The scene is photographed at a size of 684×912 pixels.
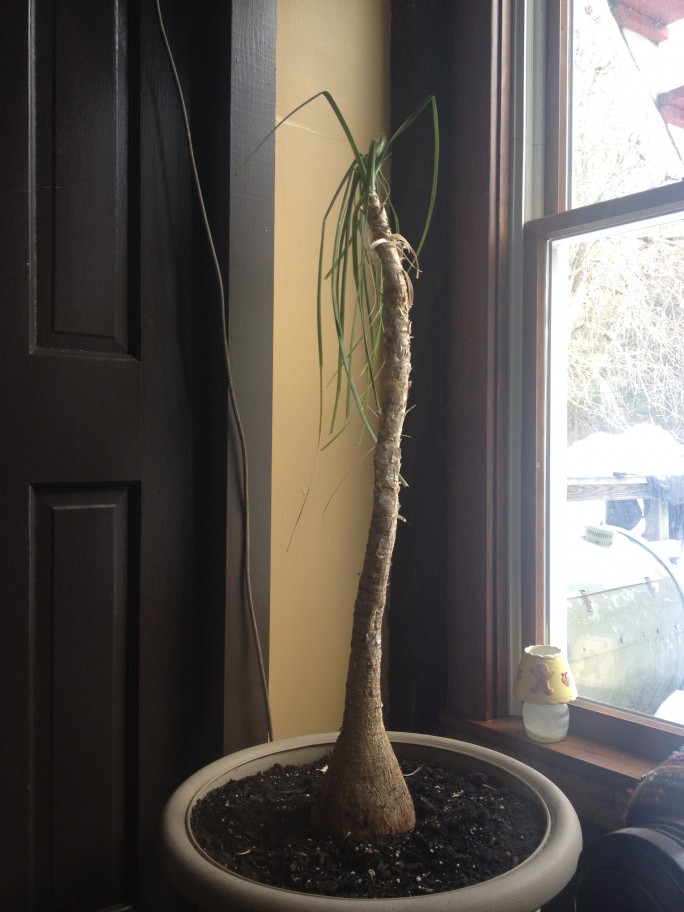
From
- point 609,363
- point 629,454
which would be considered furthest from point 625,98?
point 629,454

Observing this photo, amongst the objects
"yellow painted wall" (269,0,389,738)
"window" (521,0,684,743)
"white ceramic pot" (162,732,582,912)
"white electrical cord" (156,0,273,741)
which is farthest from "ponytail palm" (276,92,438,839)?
"window" (521,0,684,743)

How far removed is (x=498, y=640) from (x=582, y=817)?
0.36m

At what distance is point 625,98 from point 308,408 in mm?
871

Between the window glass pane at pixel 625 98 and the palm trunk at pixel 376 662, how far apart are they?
2.14 feet

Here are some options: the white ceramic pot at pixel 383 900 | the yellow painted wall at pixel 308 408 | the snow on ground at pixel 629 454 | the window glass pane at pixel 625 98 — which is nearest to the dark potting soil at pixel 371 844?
the white ceramic pot at pixel 383 900

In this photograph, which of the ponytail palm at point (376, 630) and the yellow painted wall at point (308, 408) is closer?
the ponytail palm at point (376, 630)

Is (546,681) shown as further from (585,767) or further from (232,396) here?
(232,396)

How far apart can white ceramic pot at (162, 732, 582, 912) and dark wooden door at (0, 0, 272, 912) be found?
277 mm

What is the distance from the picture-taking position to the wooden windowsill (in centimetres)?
129

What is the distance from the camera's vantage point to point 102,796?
1282mm

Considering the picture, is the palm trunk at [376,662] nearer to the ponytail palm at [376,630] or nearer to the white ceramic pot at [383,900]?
the ponytail palm at [376,630]

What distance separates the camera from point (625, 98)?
147 centimetres

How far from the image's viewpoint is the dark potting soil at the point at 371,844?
36.1 inches

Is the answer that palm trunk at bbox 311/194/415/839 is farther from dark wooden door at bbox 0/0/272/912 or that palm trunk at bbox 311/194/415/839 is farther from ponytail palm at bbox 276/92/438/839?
dark wooden door at bbox 0/0/272/912
